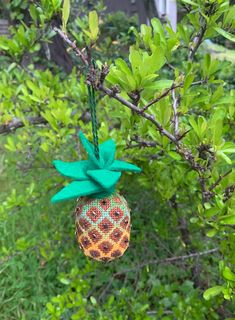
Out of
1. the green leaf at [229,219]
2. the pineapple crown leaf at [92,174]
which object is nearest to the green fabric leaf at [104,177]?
the pineapple crown leaf at [92,174]

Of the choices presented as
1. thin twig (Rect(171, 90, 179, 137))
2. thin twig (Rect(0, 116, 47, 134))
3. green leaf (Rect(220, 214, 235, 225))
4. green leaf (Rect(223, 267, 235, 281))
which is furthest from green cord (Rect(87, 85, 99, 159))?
thin twig (Rect(0, 116, 47, 134))

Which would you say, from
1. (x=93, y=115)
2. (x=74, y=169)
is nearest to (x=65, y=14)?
(x=93, y=115)

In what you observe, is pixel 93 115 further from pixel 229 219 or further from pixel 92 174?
pixel 229 219

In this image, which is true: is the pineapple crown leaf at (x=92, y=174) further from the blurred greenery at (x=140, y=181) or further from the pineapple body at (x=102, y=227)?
the blurred greenery at (x=140, y=181)

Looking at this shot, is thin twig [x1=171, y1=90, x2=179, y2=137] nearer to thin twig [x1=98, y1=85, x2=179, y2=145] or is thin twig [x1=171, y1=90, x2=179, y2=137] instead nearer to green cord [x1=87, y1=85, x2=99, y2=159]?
thin twig [x1=98, y1=85, x2=179, y2=145]

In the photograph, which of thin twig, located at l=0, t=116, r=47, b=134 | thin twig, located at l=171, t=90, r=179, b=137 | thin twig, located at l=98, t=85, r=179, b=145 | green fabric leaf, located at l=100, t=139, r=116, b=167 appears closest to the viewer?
thin twig, located at l=98, t=85, r=179, b=145

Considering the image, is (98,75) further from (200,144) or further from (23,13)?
(23,13)

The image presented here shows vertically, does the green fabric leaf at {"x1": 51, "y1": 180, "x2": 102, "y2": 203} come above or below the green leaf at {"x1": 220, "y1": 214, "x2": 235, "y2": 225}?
above
